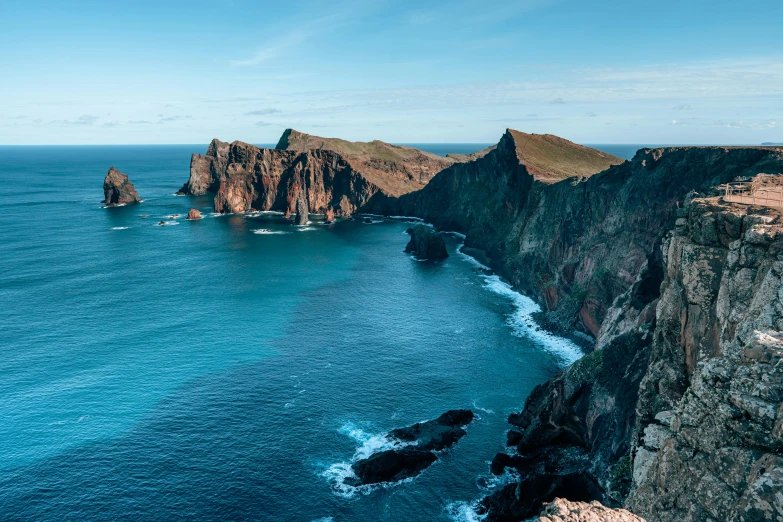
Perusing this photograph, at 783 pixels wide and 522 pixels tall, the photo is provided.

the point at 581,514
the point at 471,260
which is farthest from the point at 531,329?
the point at 581,514

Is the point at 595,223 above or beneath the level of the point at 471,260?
above

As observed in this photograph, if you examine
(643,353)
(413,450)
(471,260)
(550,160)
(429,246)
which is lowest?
(413,450)

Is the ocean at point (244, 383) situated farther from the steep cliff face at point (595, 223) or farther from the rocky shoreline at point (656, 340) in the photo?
the steep cliff face at point (595, 223)

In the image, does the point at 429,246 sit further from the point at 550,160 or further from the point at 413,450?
the point at 413,450

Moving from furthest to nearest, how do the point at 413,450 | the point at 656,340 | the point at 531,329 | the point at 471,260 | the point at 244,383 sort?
the point at 471,260 < the point at 531,329 < the point at 244,383 < the point at 413,450 < the point at 656,340

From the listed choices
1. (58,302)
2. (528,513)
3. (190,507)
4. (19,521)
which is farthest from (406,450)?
(58,302)

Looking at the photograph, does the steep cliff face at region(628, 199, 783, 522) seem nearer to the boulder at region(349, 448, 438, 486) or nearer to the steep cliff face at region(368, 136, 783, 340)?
the boulder at region(349, 448, 438, 486)

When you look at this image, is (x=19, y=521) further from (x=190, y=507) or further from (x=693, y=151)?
(x=693, y=151)
